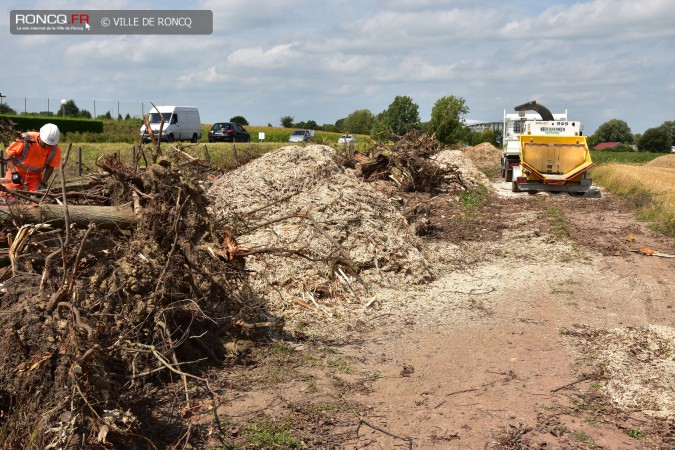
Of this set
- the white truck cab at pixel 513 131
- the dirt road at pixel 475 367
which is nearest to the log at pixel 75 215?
the dirt road at pixel 475 367

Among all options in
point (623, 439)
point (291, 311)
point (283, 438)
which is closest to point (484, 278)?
point (291, 311)

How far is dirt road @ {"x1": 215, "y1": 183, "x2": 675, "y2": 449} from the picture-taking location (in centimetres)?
507

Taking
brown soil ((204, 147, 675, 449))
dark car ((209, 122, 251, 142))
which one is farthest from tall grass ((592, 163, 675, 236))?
dark car ((209, 122, 251, 142))

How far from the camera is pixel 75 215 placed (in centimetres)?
621

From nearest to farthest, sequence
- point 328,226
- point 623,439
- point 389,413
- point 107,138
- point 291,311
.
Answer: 1. point 623,439
2. point 389,413
3. point 291,311
4. point 328,226
5. point 107,138

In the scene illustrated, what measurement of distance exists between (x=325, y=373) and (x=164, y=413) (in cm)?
156

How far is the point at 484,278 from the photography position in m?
10.1

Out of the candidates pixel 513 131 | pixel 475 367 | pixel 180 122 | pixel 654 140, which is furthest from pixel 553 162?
pixel 654 140

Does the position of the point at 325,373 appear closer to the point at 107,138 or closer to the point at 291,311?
the point at 291,311

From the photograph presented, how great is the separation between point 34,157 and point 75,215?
2.13 meters

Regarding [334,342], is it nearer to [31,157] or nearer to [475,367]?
[475,367]

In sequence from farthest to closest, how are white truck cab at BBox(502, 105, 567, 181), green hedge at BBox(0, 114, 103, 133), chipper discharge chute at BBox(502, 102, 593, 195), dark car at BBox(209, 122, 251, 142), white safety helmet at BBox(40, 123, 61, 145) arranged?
1. dark car at BBox(209, 122, 251, 142)
2. green hedge at BBox(0, 114, 103, 133)
3. white truck cab at BBox(502, 105, 567, 181)
4. chipper discharge chute at BBox(502, 102, 593, 195)
5. white safety helmet at BBox(40, 123, 61, 145)

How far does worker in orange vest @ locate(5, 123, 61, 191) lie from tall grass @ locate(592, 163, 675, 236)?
38.1 ft

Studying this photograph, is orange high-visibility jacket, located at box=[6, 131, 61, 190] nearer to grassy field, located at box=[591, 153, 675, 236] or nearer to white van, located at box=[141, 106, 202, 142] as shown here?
grassy field, located at box=[591, 153, 675, 236]
